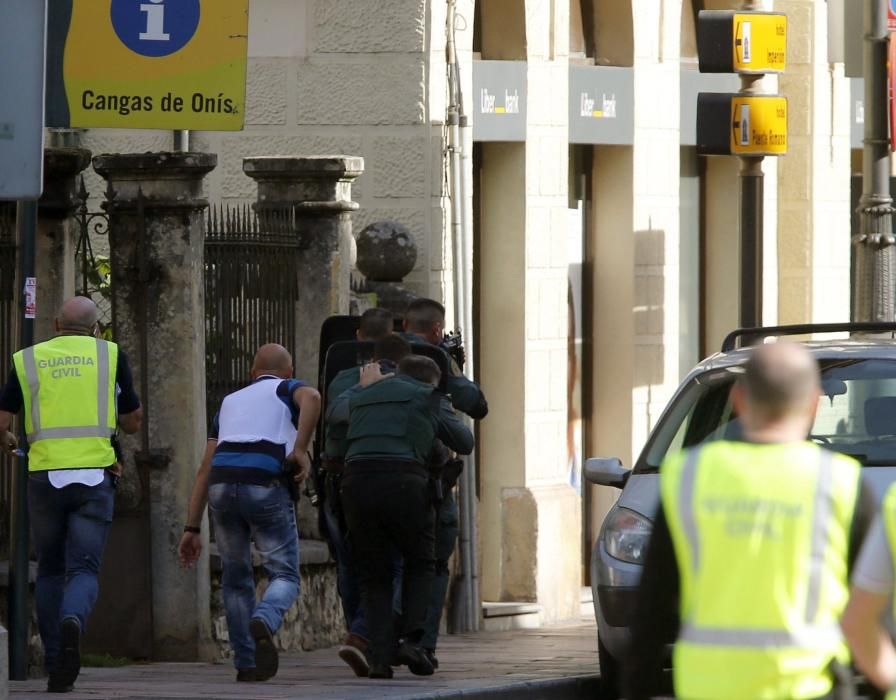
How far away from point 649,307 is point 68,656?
944 cm

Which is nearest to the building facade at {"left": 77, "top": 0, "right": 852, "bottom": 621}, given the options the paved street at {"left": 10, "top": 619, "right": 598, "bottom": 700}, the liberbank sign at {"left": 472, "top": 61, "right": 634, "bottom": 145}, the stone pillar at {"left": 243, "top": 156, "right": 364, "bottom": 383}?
the liberbank sign at {"left": 472, "top": 61, "right": 634, "bottom": 145}

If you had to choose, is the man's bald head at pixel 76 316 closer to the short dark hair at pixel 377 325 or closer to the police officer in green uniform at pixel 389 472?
the police officer in green uniform at pixel 389 472

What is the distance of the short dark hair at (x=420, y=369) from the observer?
1066 centimetres

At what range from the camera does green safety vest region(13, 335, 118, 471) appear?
10.4m

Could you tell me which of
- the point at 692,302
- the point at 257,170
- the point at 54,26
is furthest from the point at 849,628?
the point at 692,302

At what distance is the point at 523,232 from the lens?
667 inches

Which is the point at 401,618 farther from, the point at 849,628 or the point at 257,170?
the point at 849,628

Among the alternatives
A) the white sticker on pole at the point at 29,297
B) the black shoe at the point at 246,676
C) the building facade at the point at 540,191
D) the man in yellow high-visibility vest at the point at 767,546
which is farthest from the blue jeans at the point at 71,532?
the man in yellow high-visibility vest at the point at 767,546

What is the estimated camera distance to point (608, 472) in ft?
33.4

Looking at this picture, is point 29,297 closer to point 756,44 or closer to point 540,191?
point 756,44

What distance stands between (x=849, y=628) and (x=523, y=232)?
12.2m

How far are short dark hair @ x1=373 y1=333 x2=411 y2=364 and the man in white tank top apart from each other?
0.36 meters

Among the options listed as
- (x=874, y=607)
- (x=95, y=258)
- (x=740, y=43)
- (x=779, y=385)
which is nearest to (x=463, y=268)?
(x=740, y=43)

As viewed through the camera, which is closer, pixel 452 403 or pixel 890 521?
pixel 890 521
